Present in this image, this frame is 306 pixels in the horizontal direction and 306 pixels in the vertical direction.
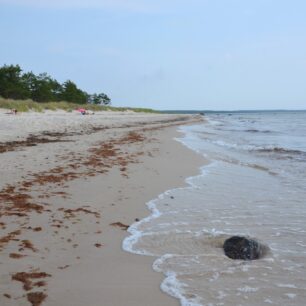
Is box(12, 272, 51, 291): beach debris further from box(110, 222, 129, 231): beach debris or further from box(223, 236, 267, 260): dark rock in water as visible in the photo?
box(223, 236, 267, 260): dark rock in water

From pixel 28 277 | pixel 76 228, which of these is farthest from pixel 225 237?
pixel 28 277

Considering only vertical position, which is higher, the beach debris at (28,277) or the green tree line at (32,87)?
the green tree line at (32,87)

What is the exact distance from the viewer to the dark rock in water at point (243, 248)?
12.8ft

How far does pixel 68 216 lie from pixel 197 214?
1807mm

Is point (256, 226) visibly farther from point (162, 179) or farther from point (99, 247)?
point (162, 179)

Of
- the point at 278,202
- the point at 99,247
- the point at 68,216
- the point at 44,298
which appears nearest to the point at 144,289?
the point at 44,298

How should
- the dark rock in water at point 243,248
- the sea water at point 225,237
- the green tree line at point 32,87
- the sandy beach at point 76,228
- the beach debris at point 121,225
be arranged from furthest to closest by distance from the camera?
1. the green tree line at point 32,87
2. the beach debris at point 121,225
3. the dark rock in water at point 243,248
4. the sea water at point 225,237
5. the sandy beach at point 76,228

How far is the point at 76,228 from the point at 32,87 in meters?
52.1

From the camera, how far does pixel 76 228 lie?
15.2 feet

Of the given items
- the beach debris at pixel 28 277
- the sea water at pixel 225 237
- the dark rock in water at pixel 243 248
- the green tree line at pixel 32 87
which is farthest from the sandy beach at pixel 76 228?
the green tree line at pixel 32 87

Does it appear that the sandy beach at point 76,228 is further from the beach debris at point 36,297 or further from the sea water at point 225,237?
the sea water at point 225,237

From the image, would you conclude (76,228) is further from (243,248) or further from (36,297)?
(243,248)

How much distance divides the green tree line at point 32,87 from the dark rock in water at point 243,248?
4643 centimetres

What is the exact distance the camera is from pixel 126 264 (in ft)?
12.1
